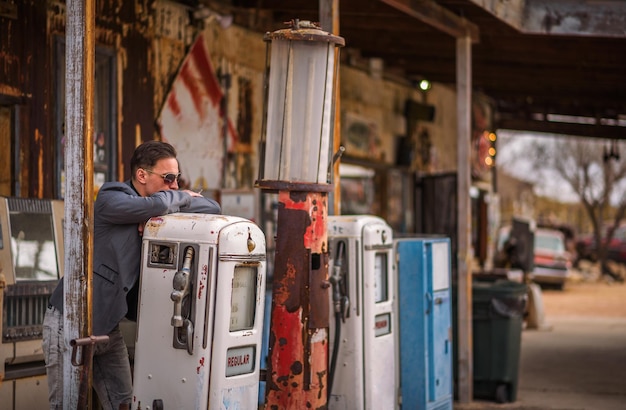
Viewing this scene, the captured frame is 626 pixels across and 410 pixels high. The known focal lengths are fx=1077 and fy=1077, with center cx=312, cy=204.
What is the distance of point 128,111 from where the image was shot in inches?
378

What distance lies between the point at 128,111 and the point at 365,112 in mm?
6395

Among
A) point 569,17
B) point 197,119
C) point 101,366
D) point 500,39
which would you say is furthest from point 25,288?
point 500,39

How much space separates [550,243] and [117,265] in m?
24.8

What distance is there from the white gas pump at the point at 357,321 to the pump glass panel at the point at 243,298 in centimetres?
164

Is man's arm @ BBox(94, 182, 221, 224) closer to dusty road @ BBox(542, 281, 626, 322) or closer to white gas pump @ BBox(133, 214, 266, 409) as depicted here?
white gas pump @ BBox(133, 214, 266, 409)

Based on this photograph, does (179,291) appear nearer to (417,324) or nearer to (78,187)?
(78,187)

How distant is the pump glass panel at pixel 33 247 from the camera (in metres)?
7.17

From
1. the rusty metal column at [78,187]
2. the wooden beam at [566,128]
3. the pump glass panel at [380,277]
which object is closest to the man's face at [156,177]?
the rusty metal column at [78,187]

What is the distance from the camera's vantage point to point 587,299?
25.6 meters

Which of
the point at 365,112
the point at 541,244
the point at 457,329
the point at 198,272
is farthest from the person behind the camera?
the point at 541,244

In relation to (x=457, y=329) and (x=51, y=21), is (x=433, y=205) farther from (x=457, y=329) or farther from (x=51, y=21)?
(x=51, y=21)

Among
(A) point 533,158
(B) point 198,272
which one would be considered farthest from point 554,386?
(A) point 533,158

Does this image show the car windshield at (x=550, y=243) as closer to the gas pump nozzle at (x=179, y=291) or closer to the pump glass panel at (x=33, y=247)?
the pump glass panel at (x=33, y=247)

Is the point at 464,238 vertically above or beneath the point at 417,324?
above
